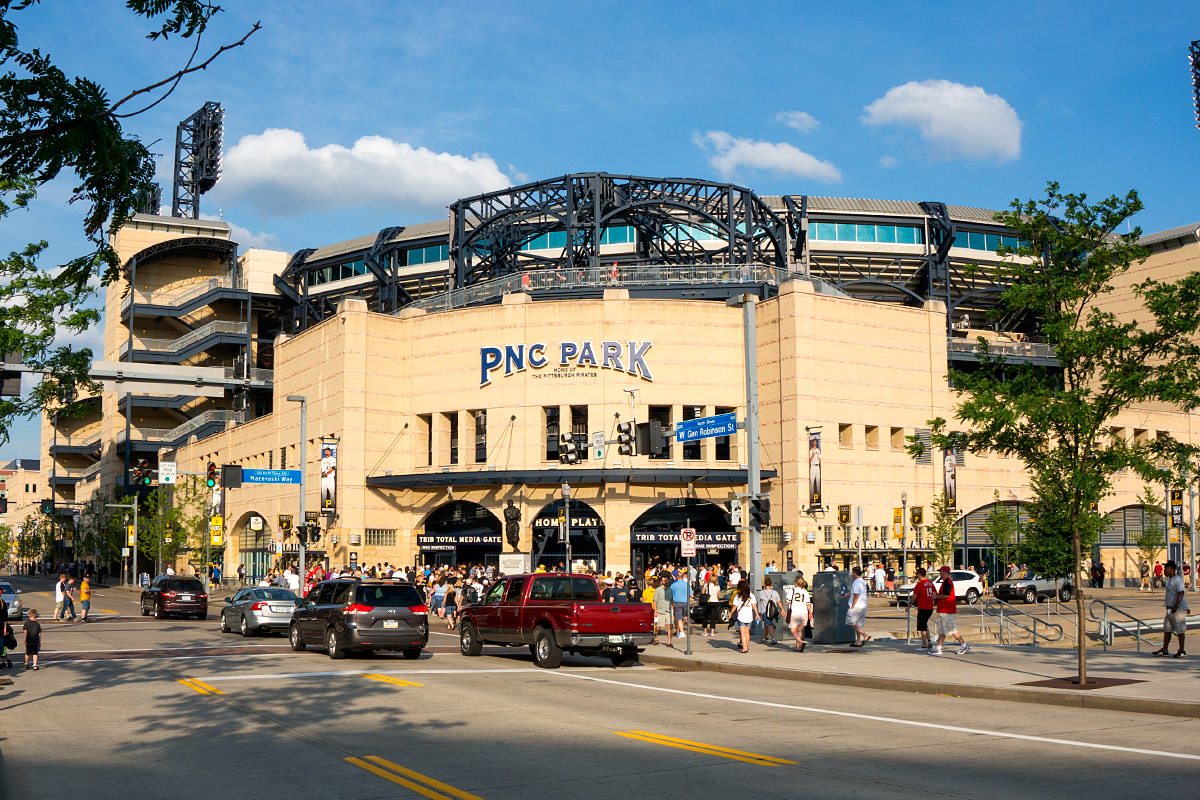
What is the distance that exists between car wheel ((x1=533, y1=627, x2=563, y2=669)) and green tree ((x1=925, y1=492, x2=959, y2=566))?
34.2 m

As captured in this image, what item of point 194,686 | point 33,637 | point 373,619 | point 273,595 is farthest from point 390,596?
point 273,595

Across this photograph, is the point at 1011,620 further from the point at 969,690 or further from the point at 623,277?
the point at 623,277

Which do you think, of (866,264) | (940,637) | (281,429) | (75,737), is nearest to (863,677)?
(940,637)

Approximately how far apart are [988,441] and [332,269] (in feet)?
255

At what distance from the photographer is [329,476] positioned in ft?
182

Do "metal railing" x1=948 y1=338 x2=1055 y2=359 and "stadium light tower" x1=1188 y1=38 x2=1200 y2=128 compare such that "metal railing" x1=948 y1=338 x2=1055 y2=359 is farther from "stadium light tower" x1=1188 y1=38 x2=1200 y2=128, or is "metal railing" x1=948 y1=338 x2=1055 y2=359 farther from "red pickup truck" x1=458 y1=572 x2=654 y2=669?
"red pickup truck" x1=458 y1=572 x2=654 y2=669

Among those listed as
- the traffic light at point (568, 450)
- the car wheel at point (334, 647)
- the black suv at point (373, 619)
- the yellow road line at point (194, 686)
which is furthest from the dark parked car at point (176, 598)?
the yellow road line at point (194, 686)

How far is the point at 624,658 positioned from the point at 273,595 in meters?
12.9

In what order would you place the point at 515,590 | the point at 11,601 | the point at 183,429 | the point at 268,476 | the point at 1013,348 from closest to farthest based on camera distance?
the point at 515,590 → the point at 11,601 → the point at 268,476 → the point at 1013,348 → the point at 183,429

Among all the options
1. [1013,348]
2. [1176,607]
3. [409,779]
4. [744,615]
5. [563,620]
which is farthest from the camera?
[1013,348]

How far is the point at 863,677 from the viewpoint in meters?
19.9

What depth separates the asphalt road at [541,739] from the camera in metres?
10.3

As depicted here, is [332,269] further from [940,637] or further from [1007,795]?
[1007,795]

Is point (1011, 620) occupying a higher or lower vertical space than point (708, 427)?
lower
